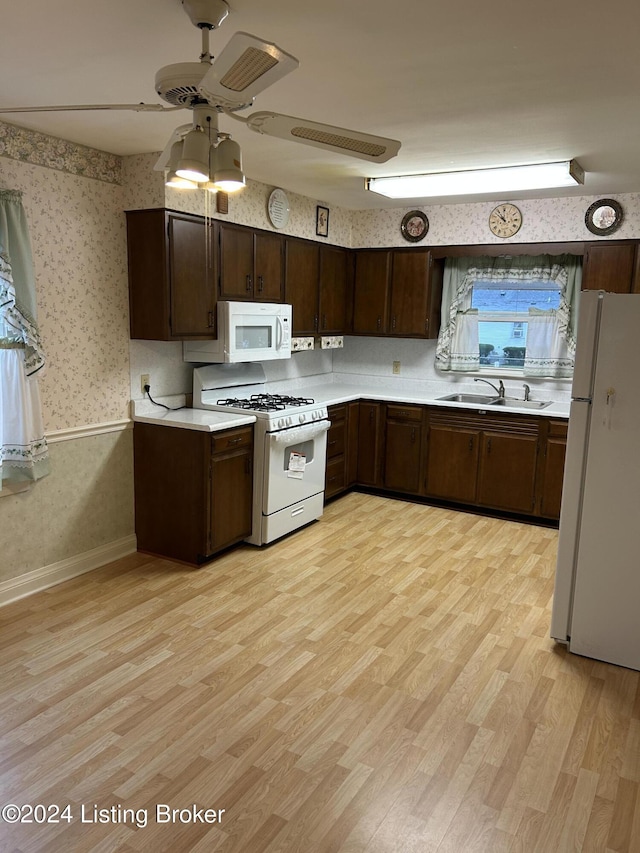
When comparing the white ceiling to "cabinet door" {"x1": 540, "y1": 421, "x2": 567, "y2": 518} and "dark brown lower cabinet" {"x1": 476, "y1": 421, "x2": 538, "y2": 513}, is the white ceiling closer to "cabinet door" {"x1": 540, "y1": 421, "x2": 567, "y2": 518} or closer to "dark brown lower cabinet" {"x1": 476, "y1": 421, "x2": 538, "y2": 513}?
"cabinet door" {"x1": 540, "y1": 421, "x2": 567, "y2": 518}

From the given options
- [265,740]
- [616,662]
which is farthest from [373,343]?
[265,740]

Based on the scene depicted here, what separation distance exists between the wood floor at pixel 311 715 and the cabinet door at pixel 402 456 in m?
1.53

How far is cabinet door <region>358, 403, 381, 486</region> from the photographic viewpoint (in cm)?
562

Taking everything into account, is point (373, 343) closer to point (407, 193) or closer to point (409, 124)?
point (407, 193)

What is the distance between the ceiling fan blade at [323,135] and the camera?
6.12ft

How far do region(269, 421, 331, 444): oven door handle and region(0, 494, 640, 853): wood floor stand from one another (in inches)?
32.5

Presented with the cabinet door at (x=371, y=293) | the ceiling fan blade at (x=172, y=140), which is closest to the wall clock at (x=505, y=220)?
the cabinet door at (x=371, y=293)

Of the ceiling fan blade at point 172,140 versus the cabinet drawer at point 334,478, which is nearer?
the ceiling fan blade at point 172,140

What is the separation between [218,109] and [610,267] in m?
3.78

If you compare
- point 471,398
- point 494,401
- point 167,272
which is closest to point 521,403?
point 494,401

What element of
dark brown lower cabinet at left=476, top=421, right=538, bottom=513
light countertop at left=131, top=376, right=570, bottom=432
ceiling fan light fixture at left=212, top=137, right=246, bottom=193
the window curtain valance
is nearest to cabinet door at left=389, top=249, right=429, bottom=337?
the window curtain valance

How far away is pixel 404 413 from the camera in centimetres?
548

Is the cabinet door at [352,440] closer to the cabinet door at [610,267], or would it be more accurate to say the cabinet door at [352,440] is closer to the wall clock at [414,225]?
the wall clock at [414,225]

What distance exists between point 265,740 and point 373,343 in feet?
14.2
